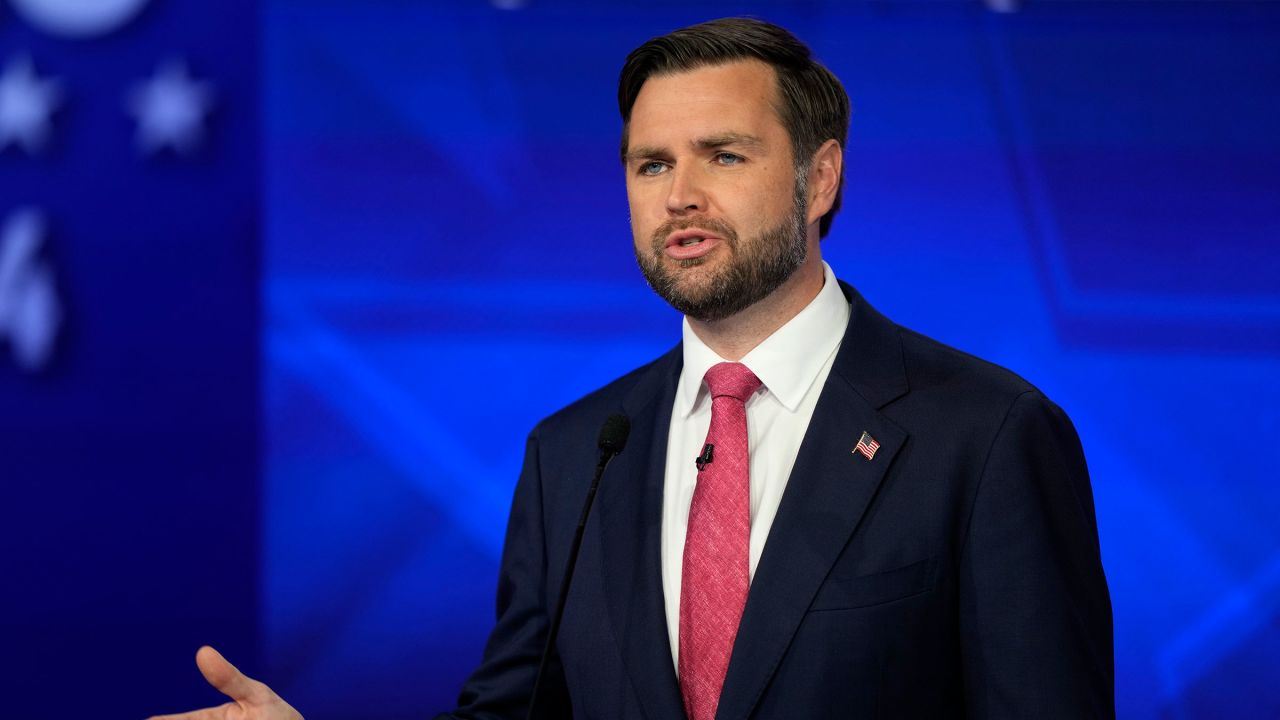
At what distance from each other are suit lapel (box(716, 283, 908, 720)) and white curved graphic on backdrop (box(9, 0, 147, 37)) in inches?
86.8

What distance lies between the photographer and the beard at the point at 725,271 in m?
1.90

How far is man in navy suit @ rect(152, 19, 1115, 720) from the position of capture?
168cm

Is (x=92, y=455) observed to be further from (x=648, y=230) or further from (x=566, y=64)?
(x=648, y=230)

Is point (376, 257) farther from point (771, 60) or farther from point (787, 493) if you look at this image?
point (787, 493)

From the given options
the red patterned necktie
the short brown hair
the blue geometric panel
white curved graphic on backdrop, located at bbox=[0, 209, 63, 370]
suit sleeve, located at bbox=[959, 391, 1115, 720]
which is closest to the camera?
suit sleeve, located at bbox=[959, 391, 1115, 720]

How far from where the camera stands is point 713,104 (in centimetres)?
196

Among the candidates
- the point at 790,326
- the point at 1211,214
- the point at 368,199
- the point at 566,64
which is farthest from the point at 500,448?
the point at 1211,214

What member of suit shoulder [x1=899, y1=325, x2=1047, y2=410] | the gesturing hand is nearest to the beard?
suit shoulder [x1=899, y1=325, x2=1047, y2=410]

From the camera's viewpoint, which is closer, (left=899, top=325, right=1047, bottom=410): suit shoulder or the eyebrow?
(left=899, top=325, right=1047, bottom=410): suit shoulder

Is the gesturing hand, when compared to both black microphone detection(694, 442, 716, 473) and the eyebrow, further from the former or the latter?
the eyebrow

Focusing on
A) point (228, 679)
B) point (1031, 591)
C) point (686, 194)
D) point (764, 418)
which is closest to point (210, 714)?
point (228, 679)

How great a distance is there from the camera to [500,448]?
10.3ft

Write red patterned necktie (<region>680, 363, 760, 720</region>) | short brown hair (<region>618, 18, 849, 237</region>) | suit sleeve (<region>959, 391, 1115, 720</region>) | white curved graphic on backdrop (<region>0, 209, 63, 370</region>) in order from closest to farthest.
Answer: suit sleeve (<region>959, 391, 1115, 720</region>) → red patterned necktie (<region>680, 363, 760, 720</region>) → short brown hair (<region>618, 18, 849, 237</region>) → white curved graphic on backdrop (<region>0, 209, 63, 370</region>)

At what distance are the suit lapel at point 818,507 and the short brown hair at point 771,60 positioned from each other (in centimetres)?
36
